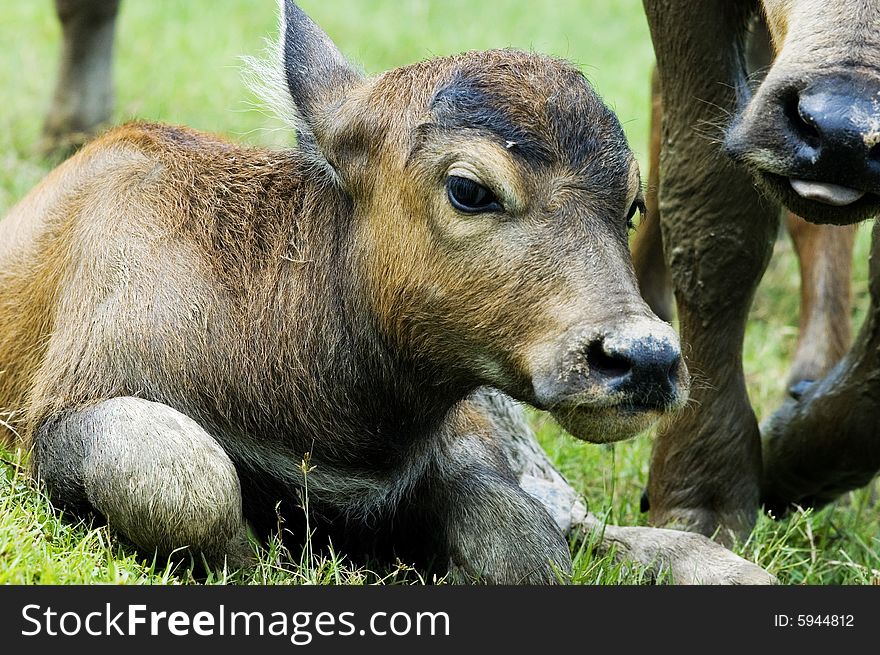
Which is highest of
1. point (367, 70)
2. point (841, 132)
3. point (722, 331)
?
point (841, 132)

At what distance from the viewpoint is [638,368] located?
5000 millimetres

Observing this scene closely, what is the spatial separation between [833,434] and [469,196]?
9.37ft

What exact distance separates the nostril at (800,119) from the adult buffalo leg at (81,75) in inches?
261

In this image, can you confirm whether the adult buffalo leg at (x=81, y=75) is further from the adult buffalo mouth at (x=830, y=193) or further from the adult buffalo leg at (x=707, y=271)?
the adult buffalo mouth at (x=830, y=193)

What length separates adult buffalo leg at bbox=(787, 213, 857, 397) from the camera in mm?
8820

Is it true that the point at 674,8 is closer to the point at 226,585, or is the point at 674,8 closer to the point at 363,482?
the point at 363,482

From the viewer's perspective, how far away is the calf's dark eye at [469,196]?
17.9 ft

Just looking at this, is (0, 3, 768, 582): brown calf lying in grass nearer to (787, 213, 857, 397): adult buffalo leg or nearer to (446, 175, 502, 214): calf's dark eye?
(446, 175, 502, 214): calf's dark eye

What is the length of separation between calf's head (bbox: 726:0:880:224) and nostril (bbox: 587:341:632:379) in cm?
98

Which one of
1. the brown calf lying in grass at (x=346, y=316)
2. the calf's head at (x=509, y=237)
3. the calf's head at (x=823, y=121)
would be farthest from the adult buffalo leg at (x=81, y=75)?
the calf's head at (x=823, y=121)

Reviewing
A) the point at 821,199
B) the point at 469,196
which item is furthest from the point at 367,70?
the point at 821,199

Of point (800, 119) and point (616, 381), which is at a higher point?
point (800, 119)

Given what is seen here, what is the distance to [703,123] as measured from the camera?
715cm

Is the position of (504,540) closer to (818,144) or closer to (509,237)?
(509,237)
